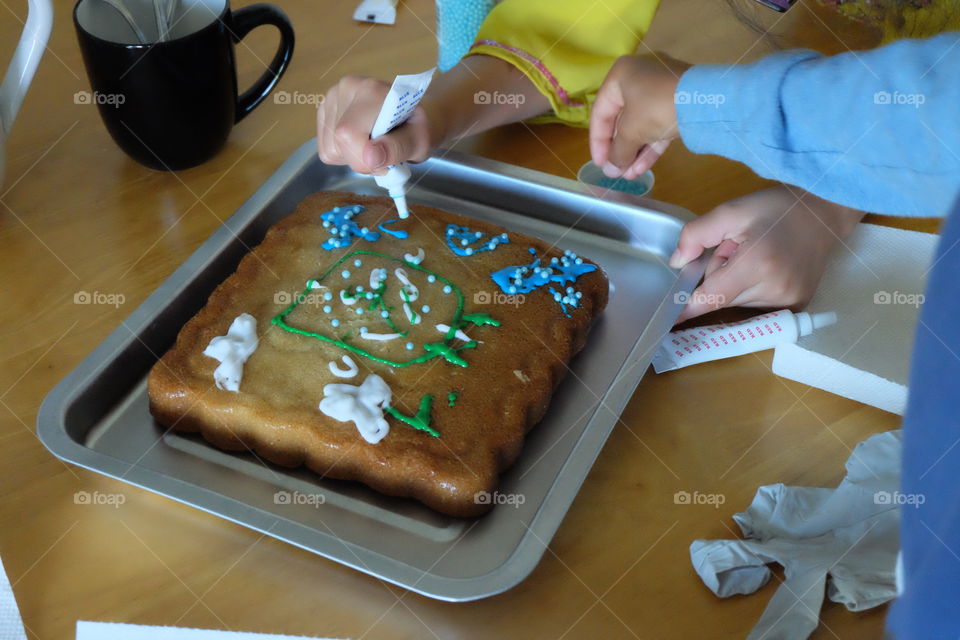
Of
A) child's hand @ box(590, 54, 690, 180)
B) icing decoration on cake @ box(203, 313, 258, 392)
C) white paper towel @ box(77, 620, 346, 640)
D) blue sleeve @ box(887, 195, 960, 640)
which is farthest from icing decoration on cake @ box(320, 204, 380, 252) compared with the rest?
blue sleeve @ box(887, 195, 960, 640)

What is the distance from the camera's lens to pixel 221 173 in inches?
39.5

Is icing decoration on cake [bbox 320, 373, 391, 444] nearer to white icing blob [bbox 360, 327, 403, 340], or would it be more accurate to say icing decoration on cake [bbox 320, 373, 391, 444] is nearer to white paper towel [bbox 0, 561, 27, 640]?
white icing blob [bbox 360, 327, 403, 340]

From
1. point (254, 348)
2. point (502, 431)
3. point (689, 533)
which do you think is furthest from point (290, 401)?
point (689, 533)

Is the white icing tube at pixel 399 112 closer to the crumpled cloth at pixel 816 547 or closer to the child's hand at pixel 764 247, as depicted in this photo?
the child's hand at pixel 764 247

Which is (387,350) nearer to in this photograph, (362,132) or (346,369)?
(346,369)

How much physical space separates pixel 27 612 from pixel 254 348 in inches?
10.3

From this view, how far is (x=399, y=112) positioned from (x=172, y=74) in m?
0.28

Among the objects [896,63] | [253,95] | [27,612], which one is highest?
[896,63]

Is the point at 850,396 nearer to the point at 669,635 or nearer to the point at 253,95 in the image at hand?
the point at 669,635

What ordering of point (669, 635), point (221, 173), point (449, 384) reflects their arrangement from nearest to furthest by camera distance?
point (669, 635) → point (449, 384) → point (221, 173)

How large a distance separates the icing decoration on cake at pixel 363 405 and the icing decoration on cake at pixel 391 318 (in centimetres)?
4

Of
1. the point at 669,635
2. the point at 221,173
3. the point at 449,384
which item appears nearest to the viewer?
the point at 669,635

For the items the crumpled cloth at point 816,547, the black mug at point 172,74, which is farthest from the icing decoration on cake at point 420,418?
the black mug at point 172,74

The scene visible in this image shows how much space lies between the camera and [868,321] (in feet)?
2.69
